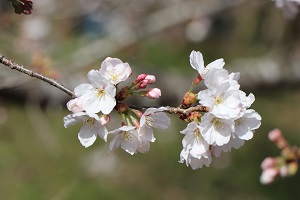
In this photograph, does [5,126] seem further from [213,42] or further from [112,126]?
[213,42]

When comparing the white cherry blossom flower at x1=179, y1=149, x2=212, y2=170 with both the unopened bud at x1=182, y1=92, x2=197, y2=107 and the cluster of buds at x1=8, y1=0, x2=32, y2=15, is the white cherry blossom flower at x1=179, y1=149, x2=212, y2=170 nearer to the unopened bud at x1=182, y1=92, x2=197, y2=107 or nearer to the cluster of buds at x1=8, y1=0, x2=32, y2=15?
the unopened bud at x1=182, y1=92, x2=197, y2=107

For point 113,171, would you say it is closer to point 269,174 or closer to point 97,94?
point 269,174

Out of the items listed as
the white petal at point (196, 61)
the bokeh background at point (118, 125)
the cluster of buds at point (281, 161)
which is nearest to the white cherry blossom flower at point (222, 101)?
the white petal at point (196, 61)

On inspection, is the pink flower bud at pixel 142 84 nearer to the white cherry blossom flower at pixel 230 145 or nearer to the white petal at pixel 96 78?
the white petal at pixel 96 78

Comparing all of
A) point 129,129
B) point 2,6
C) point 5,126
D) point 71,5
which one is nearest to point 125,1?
point 71,5

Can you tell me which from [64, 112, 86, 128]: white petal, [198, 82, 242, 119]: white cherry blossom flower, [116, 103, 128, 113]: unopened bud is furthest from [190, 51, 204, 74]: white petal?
[64, 112, 86, 128]: white petal

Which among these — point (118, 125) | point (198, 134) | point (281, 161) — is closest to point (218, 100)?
point (198, 134)
